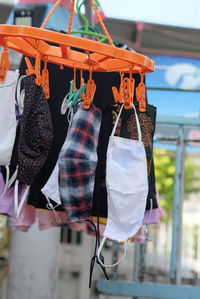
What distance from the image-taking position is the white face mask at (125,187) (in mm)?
1443

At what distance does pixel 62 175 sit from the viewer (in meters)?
1.43

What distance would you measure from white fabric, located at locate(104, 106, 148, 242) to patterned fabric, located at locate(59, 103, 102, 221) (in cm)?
7

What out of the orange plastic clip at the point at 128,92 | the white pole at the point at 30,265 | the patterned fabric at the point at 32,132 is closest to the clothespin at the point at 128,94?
the orange plastic clip at the point at 128,92

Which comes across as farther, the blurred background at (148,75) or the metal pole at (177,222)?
the blurred background at (148,75)

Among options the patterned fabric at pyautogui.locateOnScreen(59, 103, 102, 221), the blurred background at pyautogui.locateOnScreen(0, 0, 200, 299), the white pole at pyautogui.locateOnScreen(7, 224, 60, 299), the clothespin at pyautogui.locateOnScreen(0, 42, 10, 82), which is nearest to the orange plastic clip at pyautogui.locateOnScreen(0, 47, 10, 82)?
the clothespin at pyautogui.locateOnScreen(0, 42, 10, 82)

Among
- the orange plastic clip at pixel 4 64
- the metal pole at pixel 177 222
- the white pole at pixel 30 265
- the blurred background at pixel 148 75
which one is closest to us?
the orange plastic clip at pixel 4 64

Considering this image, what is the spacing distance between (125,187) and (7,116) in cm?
46

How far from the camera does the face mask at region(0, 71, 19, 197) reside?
147 cm

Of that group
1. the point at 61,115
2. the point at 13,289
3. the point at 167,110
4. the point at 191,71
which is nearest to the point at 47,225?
the point at 61,115

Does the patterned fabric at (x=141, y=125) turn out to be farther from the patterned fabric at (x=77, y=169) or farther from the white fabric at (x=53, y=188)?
the white fabric at (x=53, y=188)

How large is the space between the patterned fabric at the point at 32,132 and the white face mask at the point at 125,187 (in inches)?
8.8

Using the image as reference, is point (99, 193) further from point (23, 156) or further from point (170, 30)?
point (170, 30)

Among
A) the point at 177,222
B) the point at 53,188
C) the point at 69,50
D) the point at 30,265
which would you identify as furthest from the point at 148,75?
the point at 53,188

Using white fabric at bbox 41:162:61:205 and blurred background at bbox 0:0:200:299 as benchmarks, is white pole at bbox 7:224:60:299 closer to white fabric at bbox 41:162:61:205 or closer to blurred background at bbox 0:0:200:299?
blurred background at bbox 0:0:200:299
